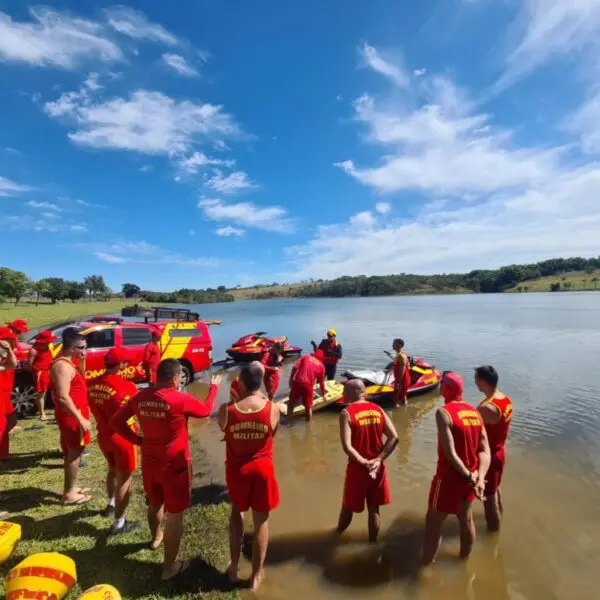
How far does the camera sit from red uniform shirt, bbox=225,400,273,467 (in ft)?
12.0

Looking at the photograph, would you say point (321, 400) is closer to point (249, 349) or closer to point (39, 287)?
point (249, 349)

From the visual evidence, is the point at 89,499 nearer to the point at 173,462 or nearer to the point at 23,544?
the point at 23,544

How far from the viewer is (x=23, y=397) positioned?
9125 mm

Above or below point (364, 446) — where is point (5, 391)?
above

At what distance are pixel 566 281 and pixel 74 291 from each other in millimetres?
146146

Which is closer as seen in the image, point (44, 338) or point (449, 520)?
point (449, 520)

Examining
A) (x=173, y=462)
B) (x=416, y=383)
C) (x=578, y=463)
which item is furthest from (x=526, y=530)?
(x=416, y=383)

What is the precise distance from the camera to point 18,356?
8859 mm

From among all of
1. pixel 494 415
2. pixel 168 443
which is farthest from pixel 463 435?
pixel 168 443

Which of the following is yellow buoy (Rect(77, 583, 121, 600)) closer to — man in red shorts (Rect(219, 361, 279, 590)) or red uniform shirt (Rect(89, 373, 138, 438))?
man in red shorts (Rect(219, 361, 279, 590))

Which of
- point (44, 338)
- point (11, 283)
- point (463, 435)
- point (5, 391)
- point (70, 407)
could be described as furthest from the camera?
point (11, 283)

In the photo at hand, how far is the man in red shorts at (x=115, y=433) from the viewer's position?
4574mm

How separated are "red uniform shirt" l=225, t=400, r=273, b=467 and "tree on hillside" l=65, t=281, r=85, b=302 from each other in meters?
124

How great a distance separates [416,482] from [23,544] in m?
5.59
